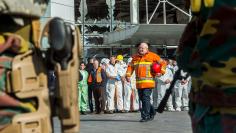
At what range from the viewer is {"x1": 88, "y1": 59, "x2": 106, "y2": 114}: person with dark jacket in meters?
17.0

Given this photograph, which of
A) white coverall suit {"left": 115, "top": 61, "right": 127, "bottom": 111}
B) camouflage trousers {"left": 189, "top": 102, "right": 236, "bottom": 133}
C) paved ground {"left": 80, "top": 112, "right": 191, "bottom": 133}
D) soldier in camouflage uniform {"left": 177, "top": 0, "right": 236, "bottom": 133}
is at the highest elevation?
soldier in camouflage uniform {"left": 177, "top": 0, "right": 236, "bottom": 133}

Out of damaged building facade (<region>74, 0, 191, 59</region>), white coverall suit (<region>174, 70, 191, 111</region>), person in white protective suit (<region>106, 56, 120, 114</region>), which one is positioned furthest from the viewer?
damaged building facade (<region>74, 0, 191, 59</region>)

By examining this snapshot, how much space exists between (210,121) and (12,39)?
1.12 meters

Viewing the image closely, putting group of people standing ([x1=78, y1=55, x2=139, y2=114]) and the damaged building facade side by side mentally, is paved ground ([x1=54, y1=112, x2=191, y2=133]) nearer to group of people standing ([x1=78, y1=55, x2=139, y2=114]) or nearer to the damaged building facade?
group of people standing ([x1=78, y1=55, x2=139, y2=114])

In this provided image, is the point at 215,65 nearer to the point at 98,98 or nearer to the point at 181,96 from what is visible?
the point at 98,98

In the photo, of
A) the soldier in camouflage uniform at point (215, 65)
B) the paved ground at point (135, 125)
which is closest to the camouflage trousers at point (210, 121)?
the soldier in camouflage uniform at point (215, 65)

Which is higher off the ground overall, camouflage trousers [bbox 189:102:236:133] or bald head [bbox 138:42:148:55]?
bald head [bbox 138:42:148:55]

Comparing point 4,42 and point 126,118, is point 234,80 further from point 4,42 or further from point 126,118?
point 126,118

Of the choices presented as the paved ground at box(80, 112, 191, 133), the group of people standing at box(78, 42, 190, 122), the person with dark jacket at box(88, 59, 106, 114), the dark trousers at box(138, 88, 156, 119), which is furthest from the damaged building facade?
the dark trousers at box(138, 88, 156, 119)

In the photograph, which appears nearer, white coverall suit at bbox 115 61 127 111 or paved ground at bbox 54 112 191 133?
paved ground at bbox 54 112 191 133

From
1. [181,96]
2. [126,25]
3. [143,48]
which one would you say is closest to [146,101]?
[143,48]

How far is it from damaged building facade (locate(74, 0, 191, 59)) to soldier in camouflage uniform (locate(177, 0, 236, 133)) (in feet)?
56.8

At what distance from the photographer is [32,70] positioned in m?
3.07

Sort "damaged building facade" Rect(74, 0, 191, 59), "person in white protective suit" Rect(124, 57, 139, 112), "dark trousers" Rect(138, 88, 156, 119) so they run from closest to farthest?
"dark trousers" Rect(138, 88, 156, 119), "person in white protective suit" Rect(124, 57, 139, 112), "damaged building facade" Rect(74, 0, 191, 59)
